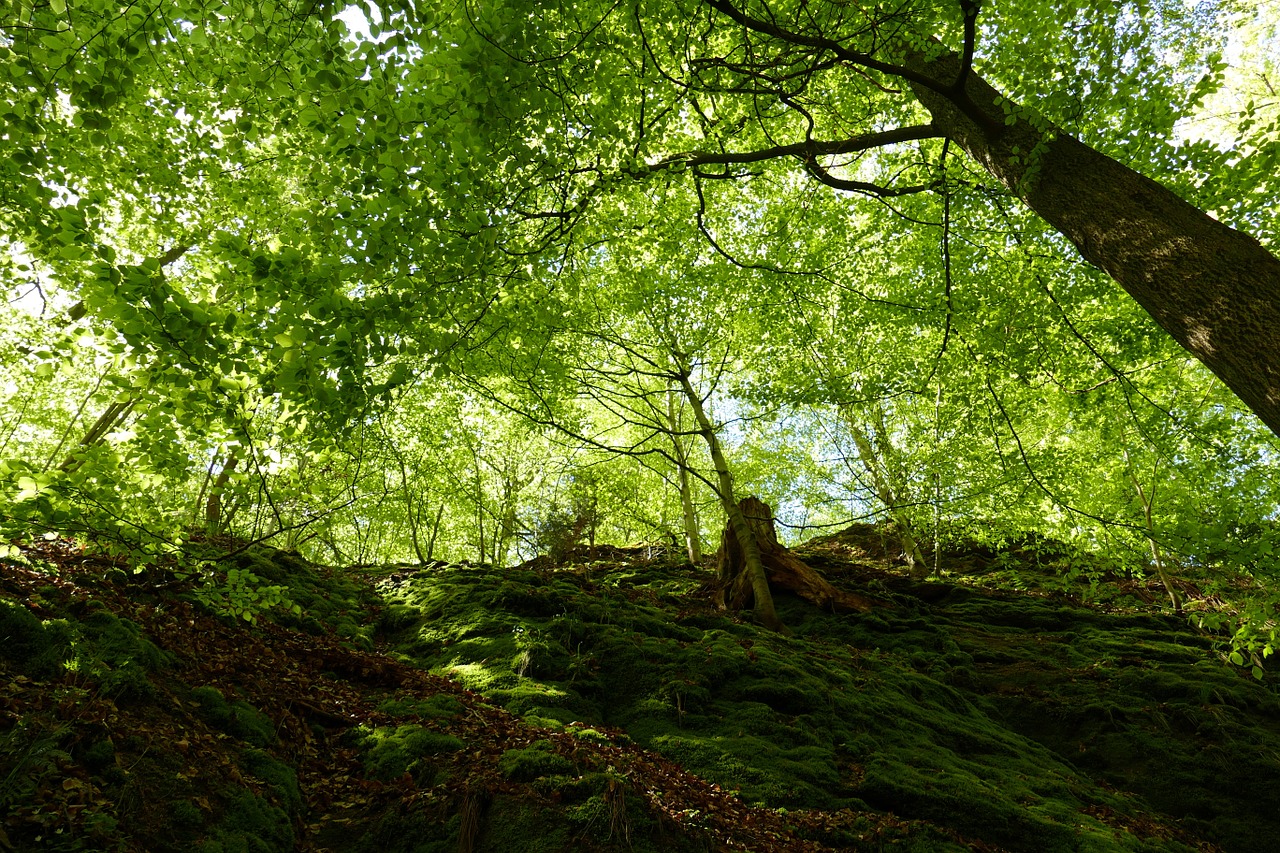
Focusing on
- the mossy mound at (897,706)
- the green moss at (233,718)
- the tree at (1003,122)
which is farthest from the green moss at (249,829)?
the tree at (1003,122)

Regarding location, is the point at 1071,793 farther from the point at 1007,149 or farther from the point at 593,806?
the point at 1007,149

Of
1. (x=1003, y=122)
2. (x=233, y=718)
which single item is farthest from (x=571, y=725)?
(x=1003, y=122)

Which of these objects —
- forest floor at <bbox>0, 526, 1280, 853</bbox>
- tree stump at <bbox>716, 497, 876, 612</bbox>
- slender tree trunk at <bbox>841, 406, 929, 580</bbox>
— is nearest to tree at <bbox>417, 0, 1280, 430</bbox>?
forest floor at <bbox>0, 526, 1280, 853</bbox>

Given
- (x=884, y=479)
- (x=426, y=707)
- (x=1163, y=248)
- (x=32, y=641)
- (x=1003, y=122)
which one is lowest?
(x=426, y=707)

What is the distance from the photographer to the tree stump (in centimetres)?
1303

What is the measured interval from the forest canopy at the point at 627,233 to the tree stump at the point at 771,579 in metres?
2.46

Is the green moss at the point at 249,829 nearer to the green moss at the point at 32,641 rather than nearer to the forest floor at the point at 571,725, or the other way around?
the forest floor at the point at 571,725

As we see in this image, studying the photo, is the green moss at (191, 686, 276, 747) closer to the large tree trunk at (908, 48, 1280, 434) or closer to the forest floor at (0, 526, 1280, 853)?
the forest floor at (0, 526, 1280, 853)

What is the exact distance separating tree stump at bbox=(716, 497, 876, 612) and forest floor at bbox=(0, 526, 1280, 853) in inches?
25.7

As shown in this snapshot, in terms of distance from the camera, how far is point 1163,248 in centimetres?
396

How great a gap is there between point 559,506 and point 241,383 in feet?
60.7

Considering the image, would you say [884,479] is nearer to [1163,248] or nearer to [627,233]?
[627,233]

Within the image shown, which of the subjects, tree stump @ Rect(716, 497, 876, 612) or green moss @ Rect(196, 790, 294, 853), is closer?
green moss @ Rect(196, 790, 294, 853)

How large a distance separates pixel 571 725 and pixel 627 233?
248 inches
